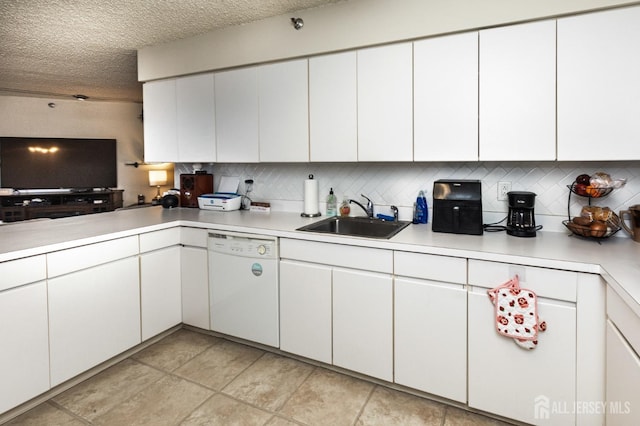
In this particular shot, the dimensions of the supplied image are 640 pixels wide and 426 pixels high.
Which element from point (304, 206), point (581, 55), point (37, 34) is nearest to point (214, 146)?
point (304, 206)

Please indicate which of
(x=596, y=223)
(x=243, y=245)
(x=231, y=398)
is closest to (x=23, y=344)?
(x=231, y=398)

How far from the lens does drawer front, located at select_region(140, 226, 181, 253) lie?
2490 millimetres

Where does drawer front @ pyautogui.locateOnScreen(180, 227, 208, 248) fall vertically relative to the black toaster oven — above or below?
below

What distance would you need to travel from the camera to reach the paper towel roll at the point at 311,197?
2774 mm

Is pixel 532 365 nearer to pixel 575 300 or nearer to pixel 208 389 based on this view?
pixel 575 300

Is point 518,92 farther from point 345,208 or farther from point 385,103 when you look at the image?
point 345,208

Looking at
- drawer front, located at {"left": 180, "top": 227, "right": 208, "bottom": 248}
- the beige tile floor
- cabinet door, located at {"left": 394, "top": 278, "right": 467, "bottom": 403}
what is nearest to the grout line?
the beige tile floor

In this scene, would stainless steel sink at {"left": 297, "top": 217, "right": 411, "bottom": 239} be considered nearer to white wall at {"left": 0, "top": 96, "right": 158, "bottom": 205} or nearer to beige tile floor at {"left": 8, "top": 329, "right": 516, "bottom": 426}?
beige tile floor at {"left": 8, "top": 329, "right": 516, "bottom": 426}

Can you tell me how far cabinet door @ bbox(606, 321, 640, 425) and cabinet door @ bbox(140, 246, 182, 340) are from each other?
2559 millimetres

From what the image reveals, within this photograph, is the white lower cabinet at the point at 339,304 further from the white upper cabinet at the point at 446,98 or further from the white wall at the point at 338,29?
the white wall at the point at 338,29

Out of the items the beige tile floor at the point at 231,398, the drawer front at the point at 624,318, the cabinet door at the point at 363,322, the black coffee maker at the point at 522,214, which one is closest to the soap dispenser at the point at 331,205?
the cabinet door at the point at 363,322

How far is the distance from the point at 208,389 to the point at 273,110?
6.16ft

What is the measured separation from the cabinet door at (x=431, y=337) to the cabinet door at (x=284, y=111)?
4.02 ft

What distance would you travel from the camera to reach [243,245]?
2.46 meters
